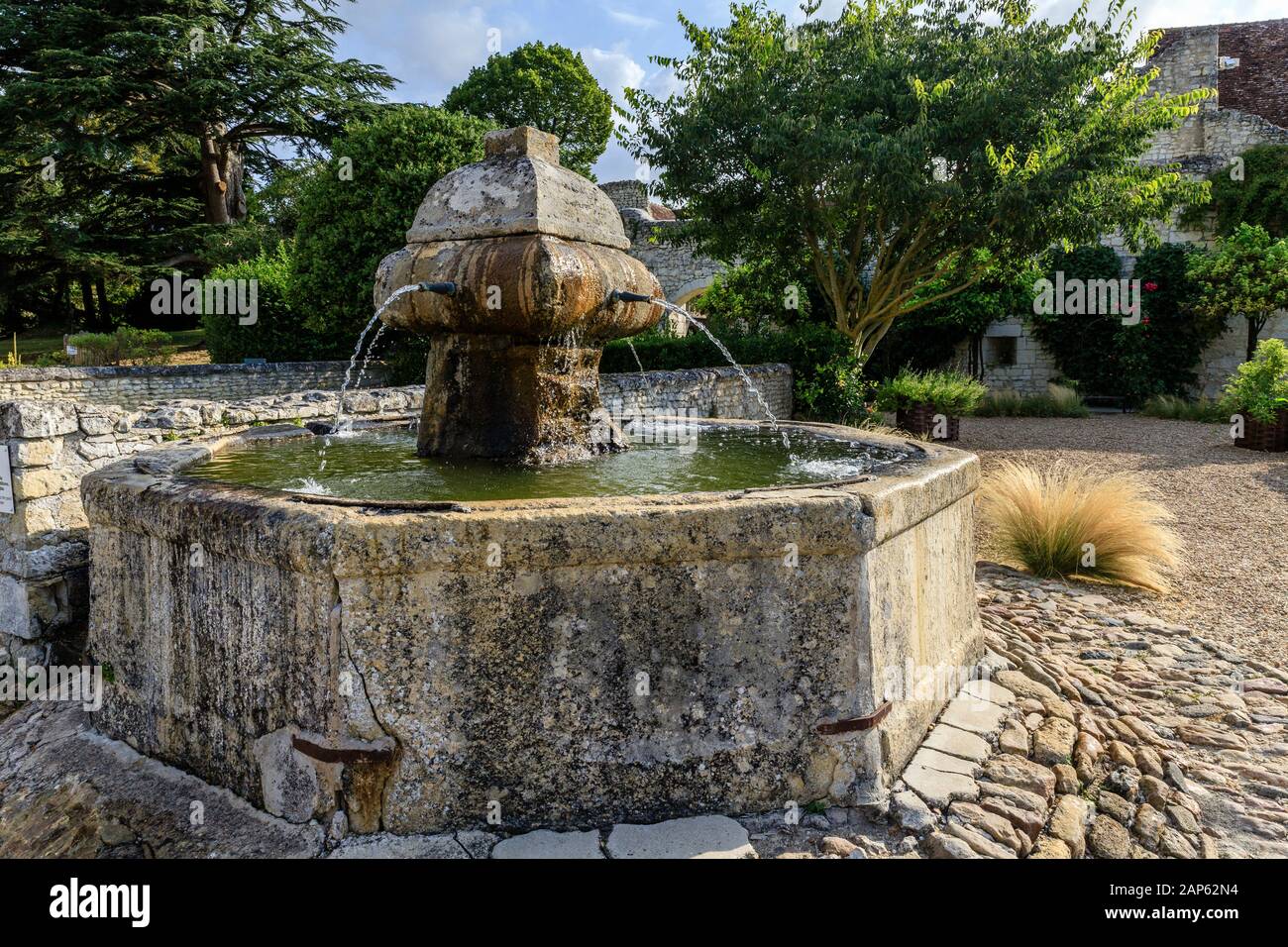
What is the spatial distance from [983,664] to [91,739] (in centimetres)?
392

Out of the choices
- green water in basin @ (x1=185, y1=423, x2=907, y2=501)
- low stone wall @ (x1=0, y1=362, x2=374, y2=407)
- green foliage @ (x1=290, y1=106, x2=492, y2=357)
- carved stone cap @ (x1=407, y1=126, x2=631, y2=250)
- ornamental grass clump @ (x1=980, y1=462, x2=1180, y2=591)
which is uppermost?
green foliage @ (x1=290, y1=106, x2=492, y2=357)

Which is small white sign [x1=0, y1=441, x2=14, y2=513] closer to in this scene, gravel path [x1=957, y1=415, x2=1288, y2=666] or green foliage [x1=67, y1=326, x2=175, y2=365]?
gravel path [x1=957, y1=415, x2=1288, y2=666]

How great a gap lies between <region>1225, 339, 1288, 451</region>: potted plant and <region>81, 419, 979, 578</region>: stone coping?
10.6m

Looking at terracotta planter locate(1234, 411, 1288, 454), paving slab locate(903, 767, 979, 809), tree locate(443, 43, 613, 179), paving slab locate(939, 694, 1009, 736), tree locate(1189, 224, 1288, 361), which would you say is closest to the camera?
paving slab locate(903, 767, 979, 809)

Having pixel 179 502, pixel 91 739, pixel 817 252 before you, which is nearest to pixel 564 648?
pixel 179 502

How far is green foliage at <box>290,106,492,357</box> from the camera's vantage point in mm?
13148

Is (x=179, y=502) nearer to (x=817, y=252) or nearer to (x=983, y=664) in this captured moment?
(x=983, y=664)

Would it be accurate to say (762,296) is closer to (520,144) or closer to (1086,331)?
(1086,331)

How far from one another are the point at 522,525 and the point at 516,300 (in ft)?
5.09

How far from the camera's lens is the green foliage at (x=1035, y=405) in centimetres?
1563

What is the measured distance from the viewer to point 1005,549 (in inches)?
239

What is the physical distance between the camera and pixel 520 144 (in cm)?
410

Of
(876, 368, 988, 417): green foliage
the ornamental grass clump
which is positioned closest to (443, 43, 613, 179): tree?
(876, 368, 988, 417): green foliage

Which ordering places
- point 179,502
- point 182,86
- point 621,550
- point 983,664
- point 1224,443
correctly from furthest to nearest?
point 182,86 < point 1224,443 < point 983,664 < point 179,502 < point 621,550
